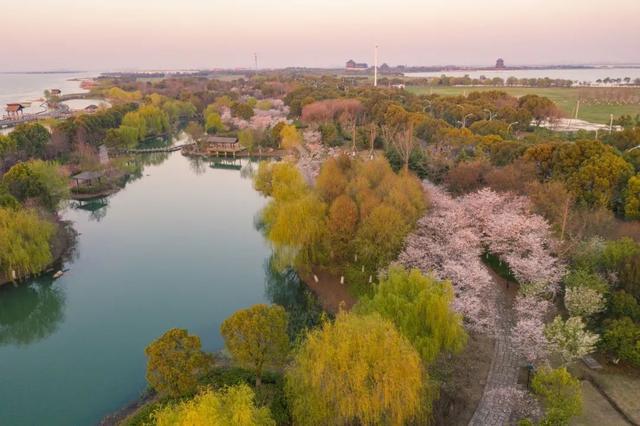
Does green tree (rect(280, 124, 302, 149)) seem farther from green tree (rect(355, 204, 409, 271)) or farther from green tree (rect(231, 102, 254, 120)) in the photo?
green tree (rect(355, 204, 409, 271))

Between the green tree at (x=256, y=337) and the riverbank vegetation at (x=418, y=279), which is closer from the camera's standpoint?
the riverbank vegetation at (x=418, y=279)

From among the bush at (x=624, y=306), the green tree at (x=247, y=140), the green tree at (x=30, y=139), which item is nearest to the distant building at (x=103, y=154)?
the green tree at (x=30, y=139)

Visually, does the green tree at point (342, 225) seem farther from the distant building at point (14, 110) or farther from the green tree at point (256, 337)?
the distant building at point (14, 110)

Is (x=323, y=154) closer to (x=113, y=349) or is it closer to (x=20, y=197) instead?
(x=20, y=197)

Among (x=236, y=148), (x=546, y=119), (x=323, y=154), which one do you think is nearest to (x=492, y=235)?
(x=323, y=154)

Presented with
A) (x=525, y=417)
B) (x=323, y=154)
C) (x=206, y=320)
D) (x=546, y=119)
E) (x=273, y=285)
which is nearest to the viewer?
(x=525, y=417)

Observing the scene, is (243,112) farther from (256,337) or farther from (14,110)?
(256,337)

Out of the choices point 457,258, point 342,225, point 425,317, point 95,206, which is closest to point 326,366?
point 425,317
